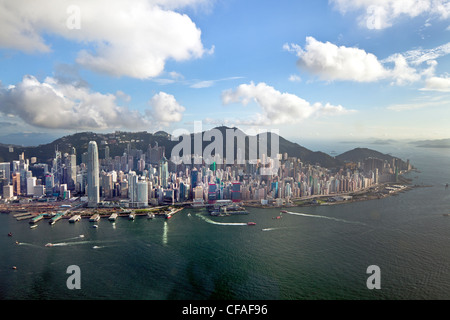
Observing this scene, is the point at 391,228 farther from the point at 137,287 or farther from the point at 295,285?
the point at 137,287

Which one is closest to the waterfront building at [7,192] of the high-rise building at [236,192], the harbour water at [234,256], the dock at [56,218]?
the harbour water at [234,256]

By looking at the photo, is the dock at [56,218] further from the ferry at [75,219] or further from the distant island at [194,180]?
the ferry at [75,219]

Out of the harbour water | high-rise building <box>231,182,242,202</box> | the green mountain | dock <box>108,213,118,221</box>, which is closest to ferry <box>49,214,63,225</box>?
the harbour water

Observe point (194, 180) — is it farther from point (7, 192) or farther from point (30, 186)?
point (7, 192)

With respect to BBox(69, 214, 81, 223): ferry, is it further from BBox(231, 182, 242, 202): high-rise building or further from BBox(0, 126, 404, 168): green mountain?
BBox(0, 126, 404, 168): green mountain

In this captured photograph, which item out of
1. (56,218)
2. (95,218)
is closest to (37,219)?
(56,218)
